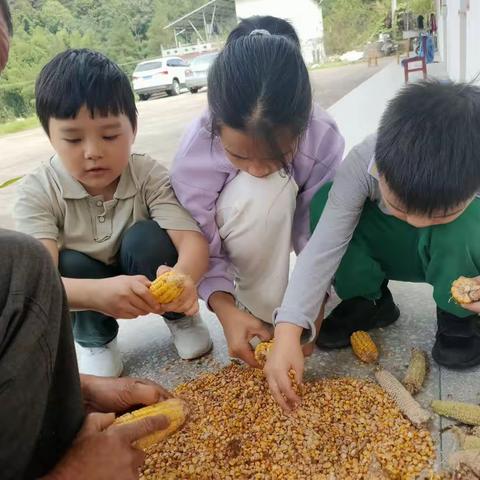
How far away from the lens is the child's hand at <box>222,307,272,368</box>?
1509mm

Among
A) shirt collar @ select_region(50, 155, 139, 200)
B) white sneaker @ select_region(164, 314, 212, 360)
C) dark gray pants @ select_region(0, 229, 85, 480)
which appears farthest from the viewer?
white sneaker @ select_region(164, 314, 212, 360)

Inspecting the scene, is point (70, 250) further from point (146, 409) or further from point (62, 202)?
point (146, 409)

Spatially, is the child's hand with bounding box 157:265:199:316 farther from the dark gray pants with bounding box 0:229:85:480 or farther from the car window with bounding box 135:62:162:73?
the car window with bounding box 135:62:162:73

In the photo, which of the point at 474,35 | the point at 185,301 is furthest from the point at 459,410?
the point at 474,35

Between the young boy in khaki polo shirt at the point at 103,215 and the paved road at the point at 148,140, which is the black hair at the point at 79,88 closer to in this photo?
the young boy in khaki polo shirt at the point at 103,215

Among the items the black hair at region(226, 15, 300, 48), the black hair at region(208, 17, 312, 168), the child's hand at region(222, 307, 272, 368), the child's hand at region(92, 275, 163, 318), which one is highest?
the black hair at region(226, 15, 300, 48)

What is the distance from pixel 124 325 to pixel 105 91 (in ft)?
3.01

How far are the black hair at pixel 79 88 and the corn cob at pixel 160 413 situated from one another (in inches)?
32.4

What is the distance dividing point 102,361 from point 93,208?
0.49m

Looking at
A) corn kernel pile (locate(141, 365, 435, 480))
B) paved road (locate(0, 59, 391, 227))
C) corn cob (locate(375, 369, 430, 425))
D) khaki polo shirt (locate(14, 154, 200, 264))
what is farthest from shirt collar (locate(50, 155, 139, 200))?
paved road (locate(0, 59, 391, 227))

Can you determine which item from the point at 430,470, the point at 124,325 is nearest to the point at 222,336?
the point at 124,325

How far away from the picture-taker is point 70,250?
63.3 inches

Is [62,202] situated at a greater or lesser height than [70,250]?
greater

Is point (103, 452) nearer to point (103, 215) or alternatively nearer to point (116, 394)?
point (116, 394)
